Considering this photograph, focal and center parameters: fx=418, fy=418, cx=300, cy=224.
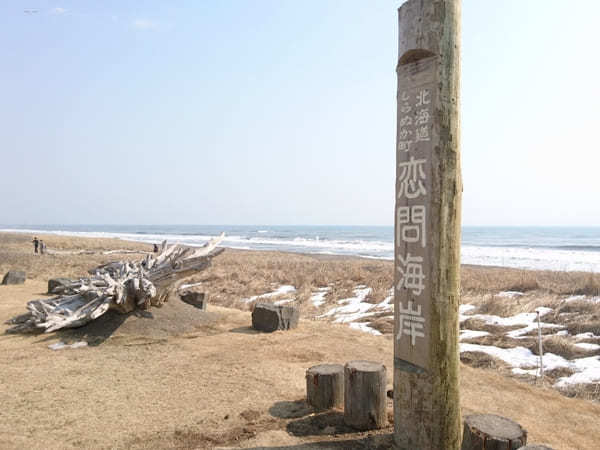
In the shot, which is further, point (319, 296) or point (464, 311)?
point (319, 296)

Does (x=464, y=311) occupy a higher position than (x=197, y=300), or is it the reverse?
(x=197, y=300)

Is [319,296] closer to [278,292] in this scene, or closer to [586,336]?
[278,292]

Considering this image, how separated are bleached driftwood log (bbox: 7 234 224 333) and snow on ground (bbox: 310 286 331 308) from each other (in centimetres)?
395

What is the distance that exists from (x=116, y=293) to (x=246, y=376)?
3073mm

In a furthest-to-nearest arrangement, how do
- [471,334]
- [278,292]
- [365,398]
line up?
[278,292], [471,334], [365,398]

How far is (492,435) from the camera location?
2885 mm

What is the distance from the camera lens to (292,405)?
4.29 metres

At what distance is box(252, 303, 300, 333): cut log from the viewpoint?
736cm

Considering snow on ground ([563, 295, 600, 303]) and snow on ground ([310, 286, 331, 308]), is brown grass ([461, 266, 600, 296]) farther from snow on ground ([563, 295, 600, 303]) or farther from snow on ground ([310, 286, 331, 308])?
snow on ground ([310, 286, 331, 308])

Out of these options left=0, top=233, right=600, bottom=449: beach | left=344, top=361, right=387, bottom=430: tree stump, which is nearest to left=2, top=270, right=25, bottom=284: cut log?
left=0, top=233, right=600, bottom=449: beach

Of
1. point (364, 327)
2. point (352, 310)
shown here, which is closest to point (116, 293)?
point (364, 327)

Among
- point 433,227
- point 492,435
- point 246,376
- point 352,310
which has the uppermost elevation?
point 433,227

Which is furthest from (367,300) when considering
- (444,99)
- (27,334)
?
(444,99)

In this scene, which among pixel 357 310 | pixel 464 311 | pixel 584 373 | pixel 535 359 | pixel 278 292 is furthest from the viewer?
pixel 278 292
